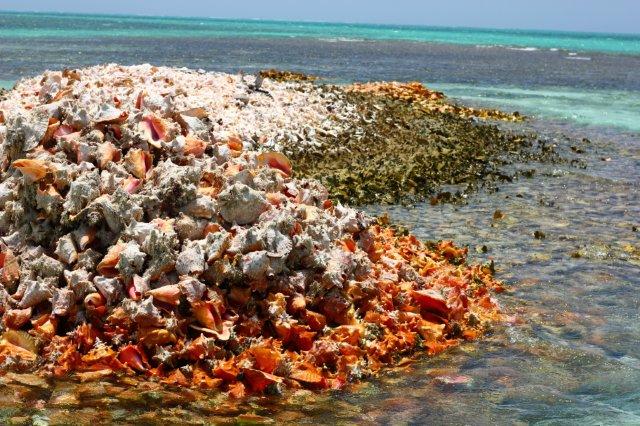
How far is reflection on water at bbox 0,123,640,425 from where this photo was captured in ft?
18.3

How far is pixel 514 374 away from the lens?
6.64 meters

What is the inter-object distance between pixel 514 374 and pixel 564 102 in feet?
96.0

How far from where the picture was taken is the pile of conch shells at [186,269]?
614 centimetres

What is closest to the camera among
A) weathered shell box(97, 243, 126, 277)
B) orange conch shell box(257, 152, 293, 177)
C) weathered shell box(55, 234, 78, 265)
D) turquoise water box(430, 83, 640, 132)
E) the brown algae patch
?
weathered shell box(97, 243, 126, 277)

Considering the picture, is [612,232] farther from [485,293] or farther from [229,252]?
[229,252]

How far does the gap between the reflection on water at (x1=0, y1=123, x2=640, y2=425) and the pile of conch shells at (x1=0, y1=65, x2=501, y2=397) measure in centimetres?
29

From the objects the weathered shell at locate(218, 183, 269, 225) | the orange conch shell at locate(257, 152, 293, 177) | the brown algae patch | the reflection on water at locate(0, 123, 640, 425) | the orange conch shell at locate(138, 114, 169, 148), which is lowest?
the reflection on water at locate(0, 123, 640, 425)

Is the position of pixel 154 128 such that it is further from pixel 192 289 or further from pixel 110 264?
pixel 192 289

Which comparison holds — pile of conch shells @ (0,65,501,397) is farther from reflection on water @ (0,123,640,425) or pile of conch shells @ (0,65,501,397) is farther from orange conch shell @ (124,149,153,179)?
reflection on water @ (0,123,640,425)

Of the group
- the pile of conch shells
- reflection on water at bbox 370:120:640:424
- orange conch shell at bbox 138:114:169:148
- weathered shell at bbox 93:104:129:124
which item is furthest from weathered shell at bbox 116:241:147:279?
reflection on water at bbox 370:120:640:424

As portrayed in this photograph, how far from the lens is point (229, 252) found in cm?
670

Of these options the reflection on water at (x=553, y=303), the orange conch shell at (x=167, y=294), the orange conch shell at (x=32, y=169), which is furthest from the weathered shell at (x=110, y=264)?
the reflection on water at (x=553, y=303)

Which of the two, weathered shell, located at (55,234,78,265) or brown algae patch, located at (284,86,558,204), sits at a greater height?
weathered shell, located at (55,234,78,265)

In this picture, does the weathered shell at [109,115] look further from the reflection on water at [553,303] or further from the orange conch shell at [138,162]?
the reflection on water at [553,303]
